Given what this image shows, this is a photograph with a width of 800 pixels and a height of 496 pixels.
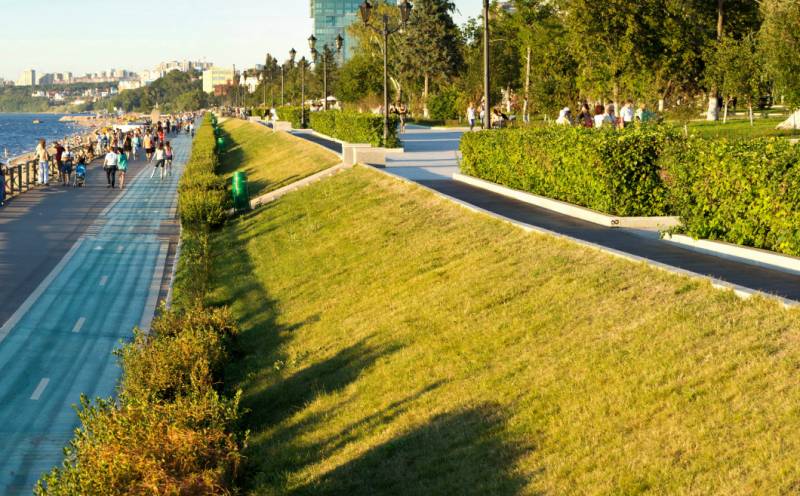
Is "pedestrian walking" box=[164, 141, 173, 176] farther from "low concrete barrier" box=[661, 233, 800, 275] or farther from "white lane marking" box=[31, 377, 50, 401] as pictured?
"low concrete barrier" box=[661, 233, 800, 275]

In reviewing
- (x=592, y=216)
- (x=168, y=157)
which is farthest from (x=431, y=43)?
(x=592, y=216)

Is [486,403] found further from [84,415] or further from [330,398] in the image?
[84,415]

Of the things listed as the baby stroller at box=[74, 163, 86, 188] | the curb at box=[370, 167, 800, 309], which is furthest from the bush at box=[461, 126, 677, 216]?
the baby stroller at box=[74, 163, 86, 188]

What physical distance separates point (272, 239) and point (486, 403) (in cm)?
1540

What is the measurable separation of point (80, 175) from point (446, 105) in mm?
32106

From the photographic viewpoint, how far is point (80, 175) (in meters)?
45.0

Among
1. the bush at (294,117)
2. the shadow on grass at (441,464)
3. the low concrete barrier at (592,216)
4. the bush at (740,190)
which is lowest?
A: the shadow on grass at (441,464)

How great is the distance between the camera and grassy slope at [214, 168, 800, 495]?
24.2 ft

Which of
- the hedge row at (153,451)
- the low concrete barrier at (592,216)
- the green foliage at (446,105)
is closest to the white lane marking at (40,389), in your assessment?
the hedge row at (153,451)

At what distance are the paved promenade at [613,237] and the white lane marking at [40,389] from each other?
25.5 feet

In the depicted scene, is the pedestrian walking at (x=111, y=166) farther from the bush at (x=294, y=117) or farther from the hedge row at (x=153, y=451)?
the hedge row at (x=153, y=451)

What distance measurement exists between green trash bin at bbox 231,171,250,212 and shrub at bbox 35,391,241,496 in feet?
71.2

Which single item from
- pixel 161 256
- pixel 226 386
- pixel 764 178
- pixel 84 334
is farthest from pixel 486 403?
pixel 161 256

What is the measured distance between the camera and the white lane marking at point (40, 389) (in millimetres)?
13688
